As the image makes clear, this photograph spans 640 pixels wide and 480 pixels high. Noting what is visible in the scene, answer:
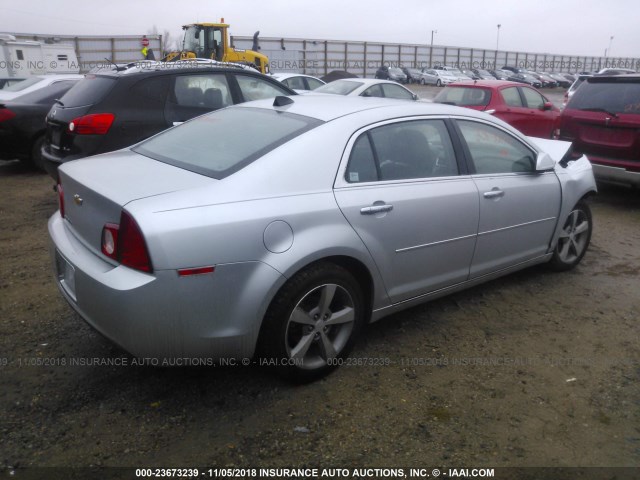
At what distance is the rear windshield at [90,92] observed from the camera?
608 cm

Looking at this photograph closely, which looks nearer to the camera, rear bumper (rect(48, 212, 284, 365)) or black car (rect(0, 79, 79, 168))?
rear bumper (rect(48, 212, 284, 365))

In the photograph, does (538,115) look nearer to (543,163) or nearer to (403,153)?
(543,163)

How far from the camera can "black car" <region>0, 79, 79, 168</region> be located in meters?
8.04

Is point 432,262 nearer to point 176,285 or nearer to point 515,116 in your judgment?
point 176,285

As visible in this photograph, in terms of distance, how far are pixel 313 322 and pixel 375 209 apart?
0.72m

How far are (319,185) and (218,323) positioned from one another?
91cm

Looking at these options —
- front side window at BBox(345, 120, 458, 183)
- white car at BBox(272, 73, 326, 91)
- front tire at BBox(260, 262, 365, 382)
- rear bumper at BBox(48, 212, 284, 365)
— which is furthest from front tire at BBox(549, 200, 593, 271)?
white car at BBox(272, 73, 326, 91)

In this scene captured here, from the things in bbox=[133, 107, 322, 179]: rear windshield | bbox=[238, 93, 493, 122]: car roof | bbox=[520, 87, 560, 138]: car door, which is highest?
bbox=[238, 93, 493, 122]: car roof

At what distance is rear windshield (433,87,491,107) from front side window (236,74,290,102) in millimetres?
4010

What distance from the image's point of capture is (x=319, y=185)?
3.05 metres

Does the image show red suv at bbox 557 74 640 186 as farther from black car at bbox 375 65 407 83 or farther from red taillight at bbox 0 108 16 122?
black car at bbox 375 65 407 83

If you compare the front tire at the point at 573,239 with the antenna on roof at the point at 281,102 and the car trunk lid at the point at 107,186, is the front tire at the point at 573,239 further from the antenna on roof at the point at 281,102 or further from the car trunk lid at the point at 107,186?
the car trunk lid at the point at 107,186

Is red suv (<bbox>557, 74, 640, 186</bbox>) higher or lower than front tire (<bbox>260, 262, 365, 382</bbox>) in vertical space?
higher

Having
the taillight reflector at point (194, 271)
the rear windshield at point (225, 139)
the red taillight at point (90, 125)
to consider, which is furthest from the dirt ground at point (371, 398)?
the red taillight at point (90, 125)
